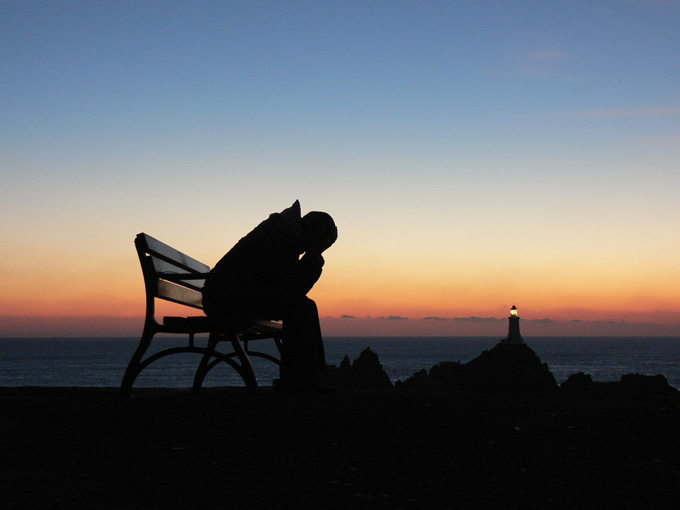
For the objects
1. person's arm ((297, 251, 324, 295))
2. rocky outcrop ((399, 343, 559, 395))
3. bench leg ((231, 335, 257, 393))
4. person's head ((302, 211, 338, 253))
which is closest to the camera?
bench leg ((231, 335, 257, 393))

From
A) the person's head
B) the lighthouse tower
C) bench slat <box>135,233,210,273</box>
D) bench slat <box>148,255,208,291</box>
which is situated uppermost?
the person's head

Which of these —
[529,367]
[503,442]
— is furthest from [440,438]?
[529,367]

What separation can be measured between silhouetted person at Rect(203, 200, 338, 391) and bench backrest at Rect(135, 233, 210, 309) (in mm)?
242

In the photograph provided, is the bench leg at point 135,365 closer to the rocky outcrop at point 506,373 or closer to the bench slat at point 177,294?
the bench slat at point 177,294

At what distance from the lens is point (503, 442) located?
394 centimetres

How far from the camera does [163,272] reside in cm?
586

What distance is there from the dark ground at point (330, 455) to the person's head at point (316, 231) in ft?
4.29

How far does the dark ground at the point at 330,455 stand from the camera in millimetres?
2875

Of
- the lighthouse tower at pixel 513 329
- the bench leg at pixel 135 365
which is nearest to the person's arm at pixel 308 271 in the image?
the bench leg at pixel 135 365

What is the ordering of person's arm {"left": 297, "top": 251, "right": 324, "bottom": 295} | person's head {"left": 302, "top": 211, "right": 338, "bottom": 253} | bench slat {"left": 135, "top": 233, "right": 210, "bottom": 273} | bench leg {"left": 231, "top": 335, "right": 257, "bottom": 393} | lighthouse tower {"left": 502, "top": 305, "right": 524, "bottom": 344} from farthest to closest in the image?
lighthouse tower {"left": 502, "top": 305, "right": 524, "bottom": 344} → person's head {"left": 302, "top": 211, "right": 338, "bottom": 253} → person's arm {"left": 297, "top": 251, "right": 324, "bottom": 295} → bench leg {"left": 231, "top": 335, "right": 257, "bottom": 393} → bench slat {"left": 135, "top": 233, "right": 210, "bottom": 273}

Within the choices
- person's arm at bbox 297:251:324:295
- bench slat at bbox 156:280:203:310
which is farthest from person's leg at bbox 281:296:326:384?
bench slat at bbox 156:280:203:310

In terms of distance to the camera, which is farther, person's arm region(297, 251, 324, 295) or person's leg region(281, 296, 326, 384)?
person's arm region(297, 251, 324, 295)

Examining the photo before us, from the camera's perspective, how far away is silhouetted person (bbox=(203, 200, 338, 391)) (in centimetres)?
559

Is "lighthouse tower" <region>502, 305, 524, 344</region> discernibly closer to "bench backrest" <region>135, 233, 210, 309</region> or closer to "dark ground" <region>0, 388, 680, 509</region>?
"bench backrest" <region>135, 233, 210, 309</region>
